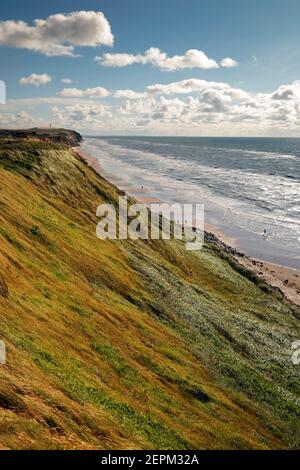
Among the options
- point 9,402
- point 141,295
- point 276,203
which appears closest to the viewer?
point 9,402

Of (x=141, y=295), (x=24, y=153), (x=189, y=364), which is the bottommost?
(x=189, y=364)

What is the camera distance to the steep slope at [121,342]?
70.3 feet

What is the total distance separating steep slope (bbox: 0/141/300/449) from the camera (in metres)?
21.4

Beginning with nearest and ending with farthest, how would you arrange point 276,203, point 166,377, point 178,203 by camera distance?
point 166,377, point 178,203, point 276,203

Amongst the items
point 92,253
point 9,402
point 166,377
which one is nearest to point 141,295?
point 92,253

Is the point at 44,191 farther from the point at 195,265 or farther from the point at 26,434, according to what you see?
the point at 26,434

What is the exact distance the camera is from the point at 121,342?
3388cm

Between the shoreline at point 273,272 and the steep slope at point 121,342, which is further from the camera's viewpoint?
the shoreline at point 273,272

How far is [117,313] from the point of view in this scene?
37781 millimetres

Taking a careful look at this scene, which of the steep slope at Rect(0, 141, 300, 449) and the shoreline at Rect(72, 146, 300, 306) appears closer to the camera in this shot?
the steep slope at Rect(0, 141, 300, 449)

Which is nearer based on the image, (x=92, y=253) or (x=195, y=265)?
(x=92, y=253)

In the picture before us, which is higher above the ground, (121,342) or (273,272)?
(121,342)

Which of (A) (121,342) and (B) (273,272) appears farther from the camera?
(B) (273,272)

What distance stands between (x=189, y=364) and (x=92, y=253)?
17.8 meters
